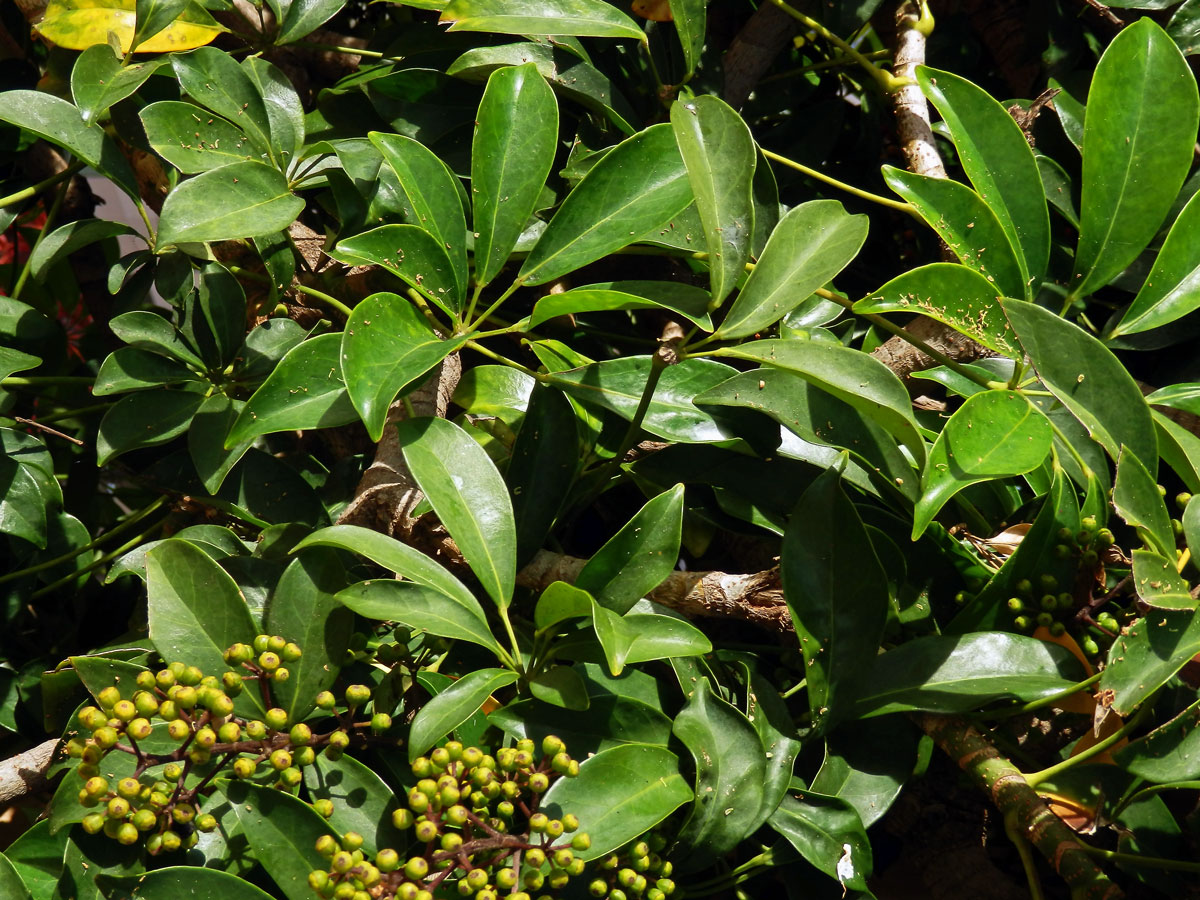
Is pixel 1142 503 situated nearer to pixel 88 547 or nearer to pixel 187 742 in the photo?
pixel 187 742

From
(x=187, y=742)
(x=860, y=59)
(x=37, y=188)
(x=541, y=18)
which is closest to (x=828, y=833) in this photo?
(x=187, y=742)

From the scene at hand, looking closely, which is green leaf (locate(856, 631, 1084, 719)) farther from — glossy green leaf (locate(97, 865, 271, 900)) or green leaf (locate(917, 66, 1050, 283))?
glossy green leaf (locate(97, 865, 271, 900))

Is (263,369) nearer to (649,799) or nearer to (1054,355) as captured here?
(649,799)

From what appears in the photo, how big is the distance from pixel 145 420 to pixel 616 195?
436 mm

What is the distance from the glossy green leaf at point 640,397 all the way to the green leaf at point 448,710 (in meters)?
0.22

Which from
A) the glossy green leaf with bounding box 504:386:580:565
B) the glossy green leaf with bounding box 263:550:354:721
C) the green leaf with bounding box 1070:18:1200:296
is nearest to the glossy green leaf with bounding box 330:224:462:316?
the glossy green leaf with bounding box 504:386:580:565

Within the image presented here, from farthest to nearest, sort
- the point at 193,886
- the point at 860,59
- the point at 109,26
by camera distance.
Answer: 1. the point at 860,59
2. the point at 109,26
3. the point at 193,886

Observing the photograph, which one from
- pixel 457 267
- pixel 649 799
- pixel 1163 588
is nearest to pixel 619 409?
pixel 457 267

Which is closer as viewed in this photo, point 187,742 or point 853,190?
point 187,742

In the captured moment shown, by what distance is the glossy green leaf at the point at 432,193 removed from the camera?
28.0 inches

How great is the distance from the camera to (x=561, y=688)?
64 cm

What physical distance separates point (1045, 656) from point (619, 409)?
0.36 meters

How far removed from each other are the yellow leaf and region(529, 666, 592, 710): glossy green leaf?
685 mm

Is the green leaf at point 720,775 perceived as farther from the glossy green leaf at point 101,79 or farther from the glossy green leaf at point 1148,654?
the glossy green leaf at point 101,79
